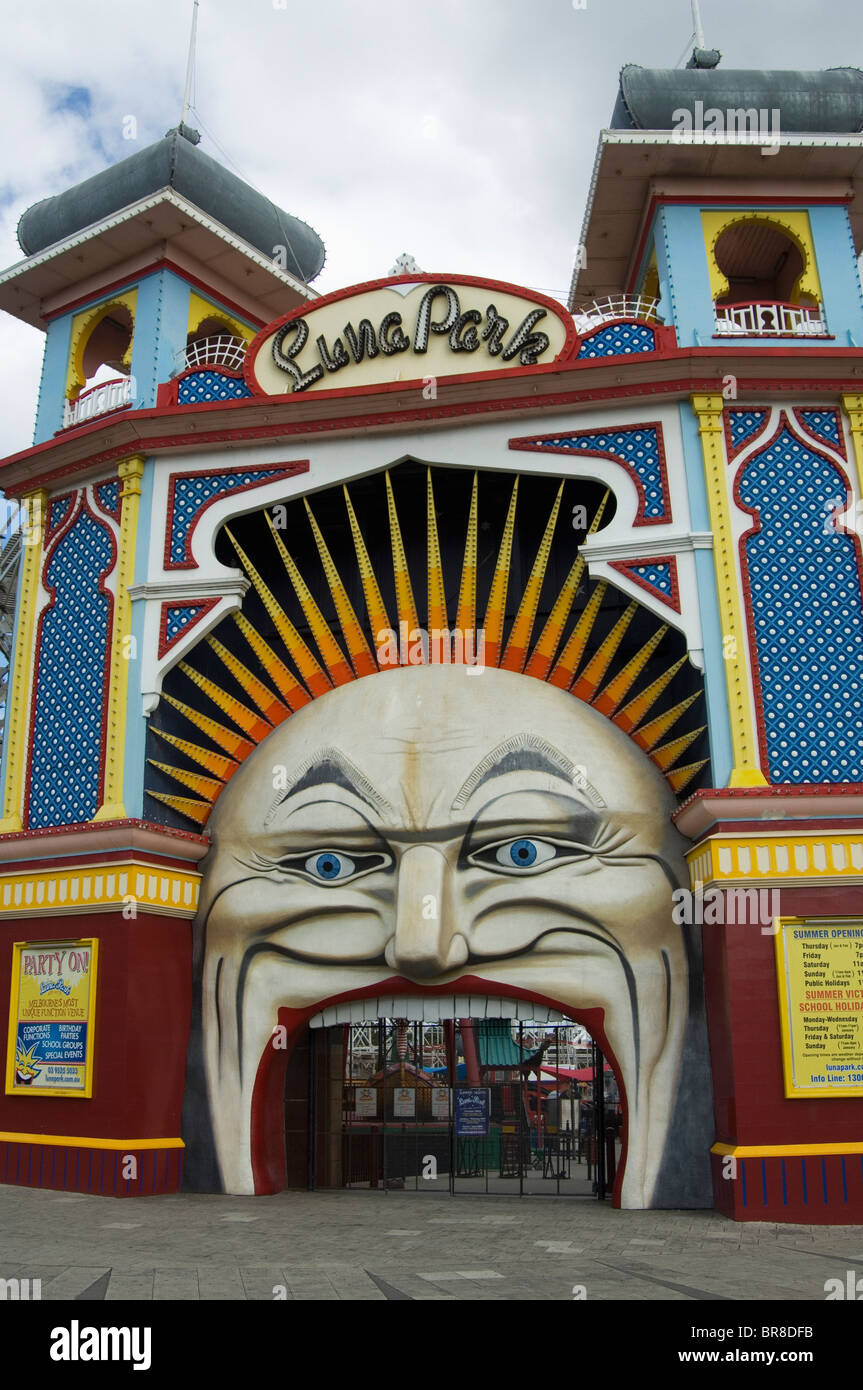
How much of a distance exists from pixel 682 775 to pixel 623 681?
4.22 ft

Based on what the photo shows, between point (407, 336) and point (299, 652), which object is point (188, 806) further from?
point (407, 336)

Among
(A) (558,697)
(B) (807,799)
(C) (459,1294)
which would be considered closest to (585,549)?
(A) (558,697)

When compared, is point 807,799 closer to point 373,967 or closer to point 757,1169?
point 757,1169

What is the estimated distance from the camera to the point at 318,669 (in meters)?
14.2

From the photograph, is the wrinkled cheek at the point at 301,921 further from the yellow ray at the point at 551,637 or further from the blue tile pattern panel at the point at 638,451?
the blue tile pattern panel at the point at 638,451

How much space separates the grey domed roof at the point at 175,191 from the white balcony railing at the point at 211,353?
1494 mm

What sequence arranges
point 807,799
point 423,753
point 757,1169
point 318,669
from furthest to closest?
point 318,669 → point 423,753 → point 807,799 → point 757,1169

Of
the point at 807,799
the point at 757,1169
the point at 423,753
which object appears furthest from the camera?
the point at 423,753

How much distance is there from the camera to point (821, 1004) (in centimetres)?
1097

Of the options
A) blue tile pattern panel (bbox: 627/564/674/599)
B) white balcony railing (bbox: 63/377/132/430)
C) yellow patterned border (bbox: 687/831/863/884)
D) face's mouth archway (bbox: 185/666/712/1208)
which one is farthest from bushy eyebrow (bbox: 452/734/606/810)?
white balcony railing (bbox: 63/377/132/430)

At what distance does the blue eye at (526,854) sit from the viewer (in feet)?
41.4

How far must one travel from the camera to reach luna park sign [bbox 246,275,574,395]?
45.8 ft

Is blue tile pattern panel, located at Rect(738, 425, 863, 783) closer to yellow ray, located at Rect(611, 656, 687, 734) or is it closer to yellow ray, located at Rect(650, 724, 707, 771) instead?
yellow ray, located at Rect(650, 724, 707, 771)

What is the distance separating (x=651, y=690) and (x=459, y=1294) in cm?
725
